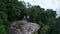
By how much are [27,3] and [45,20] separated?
1434 mm

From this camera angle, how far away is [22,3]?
1361 centimetres

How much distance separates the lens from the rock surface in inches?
465

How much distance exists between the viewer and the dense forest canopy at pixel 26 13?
12.0 m

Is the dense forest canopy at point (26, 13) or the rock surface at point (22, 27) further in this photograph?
the dense forest canopy at point (26, 13)

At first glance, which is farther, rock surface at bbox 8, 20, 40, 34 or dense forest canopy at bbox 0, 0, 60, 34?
dense forest canopy at bbox 0, 0, 60, 34

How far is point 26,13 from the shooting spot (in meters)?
12.9

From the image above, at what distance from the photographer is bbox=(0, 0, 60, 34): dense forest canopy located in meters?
12.0

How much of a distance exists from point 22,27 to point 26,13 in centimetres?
118

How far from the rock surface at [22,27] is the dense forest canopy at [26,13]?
11.8 inches

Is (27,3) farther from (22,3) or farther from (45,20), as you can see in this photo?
(45,20)

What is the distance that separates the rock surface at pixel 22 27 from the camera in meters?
11.8

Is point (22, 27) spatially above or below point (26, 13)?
below

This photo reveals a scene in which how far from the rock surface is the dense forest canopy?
0.98ft

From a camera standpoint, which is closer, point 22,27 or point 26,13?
point 22,27
